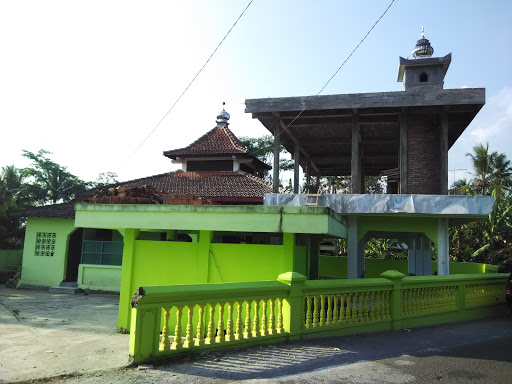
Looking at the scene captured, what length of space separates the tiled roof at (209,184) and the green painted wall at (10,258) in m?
7.79

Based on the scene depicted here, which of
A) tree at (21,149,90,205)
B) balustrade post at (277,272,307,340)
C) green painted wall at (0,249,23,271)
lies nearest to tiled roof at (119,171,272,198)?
green painted wall at (0,249,23,271)

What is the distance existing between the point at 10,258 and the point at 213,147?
11.8 metres

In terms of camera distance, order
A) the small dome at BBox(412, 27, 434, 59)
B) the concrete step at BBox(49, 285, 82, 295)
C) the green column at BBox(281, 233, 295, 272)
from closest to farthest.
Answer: the green column at BBox(281, 233, 295, 272) → the small dome at BBox(412, 27, 434, 59) → the concrete step at BBox(49, 285, 82, 295)

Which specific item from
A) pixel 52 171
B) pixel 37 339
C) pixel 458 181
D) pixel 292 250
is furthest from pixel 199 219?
pixel 458 181

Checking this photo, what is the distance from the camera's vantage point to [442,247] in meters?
10.9

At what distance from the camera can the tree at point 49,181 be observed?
33.1m

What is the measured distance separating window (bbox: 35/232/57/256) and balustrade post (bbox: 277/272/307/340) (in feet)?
46.8

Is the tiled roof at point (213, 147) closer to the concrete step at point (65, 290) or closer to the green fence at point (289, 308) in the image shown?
the concrete step at point (65, 290)

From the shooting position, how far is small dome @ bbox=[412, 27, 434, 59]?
14.6m

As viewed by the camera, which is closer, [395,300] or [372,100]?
[395,300]

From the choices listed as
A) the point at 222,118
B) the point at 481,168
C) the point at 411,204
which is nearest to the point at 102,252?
the point at 222,118

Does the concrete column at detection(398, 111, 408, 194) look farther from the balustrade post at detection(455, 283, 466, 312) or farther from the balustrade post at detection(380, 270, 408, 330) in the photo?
the balustrade post at detection(380, 270, 408, 330)

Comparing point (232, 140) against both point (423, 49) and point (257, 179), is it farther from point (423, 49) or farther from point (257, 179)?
point (423, 49)

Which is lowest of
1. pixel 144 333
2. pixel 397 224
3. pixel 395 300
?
pixel 144 333
